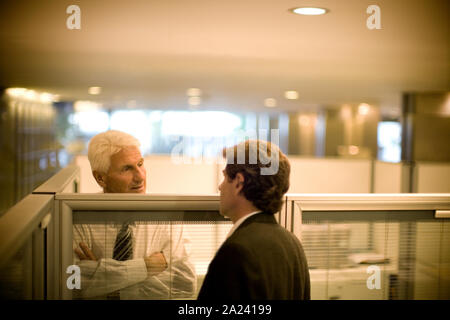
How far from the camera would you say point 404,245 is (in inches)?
60.6

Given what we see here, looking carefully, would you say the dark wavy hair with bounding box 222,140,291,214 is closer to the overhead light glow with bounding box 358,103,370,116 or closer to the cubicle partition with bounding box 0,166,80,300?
the cubicle partition with bounding box 0,166,80,300

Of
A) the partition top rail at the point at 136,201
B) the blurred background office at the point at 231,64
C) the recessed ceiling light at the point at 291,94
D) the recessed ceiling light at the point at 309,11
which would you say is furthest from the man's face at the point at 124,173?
the recessed ceiling light at the point at 291,94

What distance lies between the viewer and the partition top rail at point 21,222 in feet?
2.80

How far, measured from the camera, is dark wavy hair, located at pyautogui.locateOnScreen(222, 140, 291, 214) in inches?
46.1

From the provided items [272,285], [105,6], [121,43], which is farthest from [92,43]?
[272,285]

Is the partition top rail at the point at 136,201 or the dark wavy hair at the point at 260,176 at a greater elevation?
the dark wavy hair at the point at 260,176

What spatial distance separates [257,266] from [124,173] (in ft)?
2.77

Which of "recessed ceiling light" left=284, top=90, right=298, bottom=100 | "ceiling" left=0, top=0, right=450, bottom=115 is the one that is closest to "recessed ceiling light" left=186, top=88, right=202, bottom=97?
"ceiling" left=0, top=0, right=450, bottom=115

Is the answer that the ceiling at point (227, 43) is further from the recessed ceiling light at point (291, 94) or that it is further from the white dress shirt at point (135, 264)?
the recessed ceiling light at point (291, 94)

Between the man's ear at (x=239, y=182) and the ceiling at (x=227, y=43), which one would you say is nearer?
the man's ear at (x=239, y=182)

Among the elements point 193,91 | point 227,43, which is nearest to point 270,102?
point 193,91

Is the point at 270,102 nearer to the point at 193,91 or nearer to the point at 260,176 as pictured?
the point at 193,91

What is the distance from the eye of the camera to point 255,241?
1.08 meters

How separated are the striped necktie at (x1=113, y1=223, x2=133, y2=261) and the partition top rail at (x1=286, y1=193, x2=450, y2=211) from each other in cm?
51
